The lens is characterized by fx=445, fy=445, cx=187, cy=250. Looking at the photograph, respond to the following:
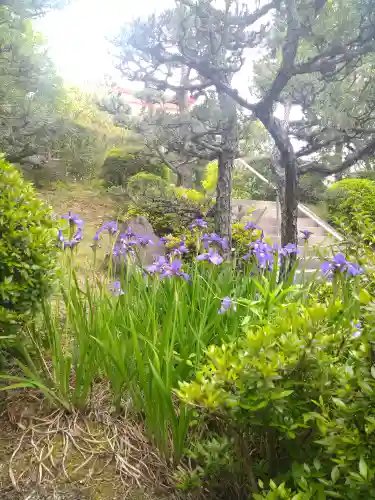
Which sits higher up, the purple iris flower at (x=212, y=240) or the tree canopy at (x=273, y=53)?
the tree canopy at (x=273, y=53)

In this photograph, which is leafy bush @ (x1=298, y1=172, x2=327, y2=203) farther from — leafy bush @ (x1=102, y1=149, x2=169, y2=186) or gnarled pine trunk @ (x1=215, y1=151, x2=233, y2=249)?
gnarled pine trunk @ (x1=215, y1=151, x2=233, y2=249)

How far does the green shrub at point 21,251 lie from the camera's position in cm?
161

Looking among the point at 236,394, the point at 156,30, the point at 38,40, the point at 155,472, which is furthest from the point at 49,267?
the point at 38,40

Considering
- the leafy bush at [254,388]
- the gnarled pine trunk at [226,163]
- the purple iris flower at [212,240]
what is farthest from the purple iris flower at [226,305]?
the gnarled pine trunk at [226,163]

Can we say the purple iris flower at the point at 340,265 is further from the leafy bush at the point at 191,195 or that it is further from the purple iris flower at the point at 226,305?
the leafy bush at the point at 191,195

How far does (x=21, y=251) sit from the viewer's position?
5.43ft

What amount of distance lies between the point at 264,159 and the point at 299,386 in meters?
9.94

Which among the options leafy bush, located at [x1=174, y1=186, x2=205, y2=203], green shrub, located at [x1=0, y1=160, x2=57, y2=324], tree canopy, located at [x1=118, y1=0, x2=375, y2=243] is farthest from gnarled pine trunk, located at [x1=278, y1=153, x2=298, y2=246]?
green shrub, located at [x1=0, y1=160, x2=57, y2=324]

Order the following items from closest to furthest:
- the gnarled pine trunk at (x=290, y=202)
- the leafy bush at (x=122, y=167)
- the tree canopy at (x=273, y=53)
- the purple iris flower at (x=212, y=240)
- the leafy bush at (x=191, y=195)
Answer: the purple iris flower at (x=212, y=240) → the tree canopy at (x=273, y=53) → the gnarled pine trunk at (x=290, y=202) → the leafy bush at (x=191, y=195) → the leafy bush at (x=122, y=167)

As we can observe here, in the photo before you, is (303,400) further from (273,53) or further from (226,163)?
(273,53)

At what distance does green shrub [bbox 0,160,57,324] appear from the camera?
1.61m

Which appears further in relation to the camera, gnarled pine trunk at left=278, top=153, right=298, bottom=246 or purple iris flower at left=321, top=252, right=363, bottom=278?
gnarled pine trunk at left=278, top=153, right=298, bottom=246

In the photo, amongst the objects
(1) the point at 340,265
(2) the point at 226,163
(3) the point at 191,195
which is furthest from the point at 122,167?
(1) the point at 340,265

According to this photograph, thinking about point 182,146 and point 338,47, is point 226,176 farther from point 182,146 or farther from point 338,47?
point 338,47
